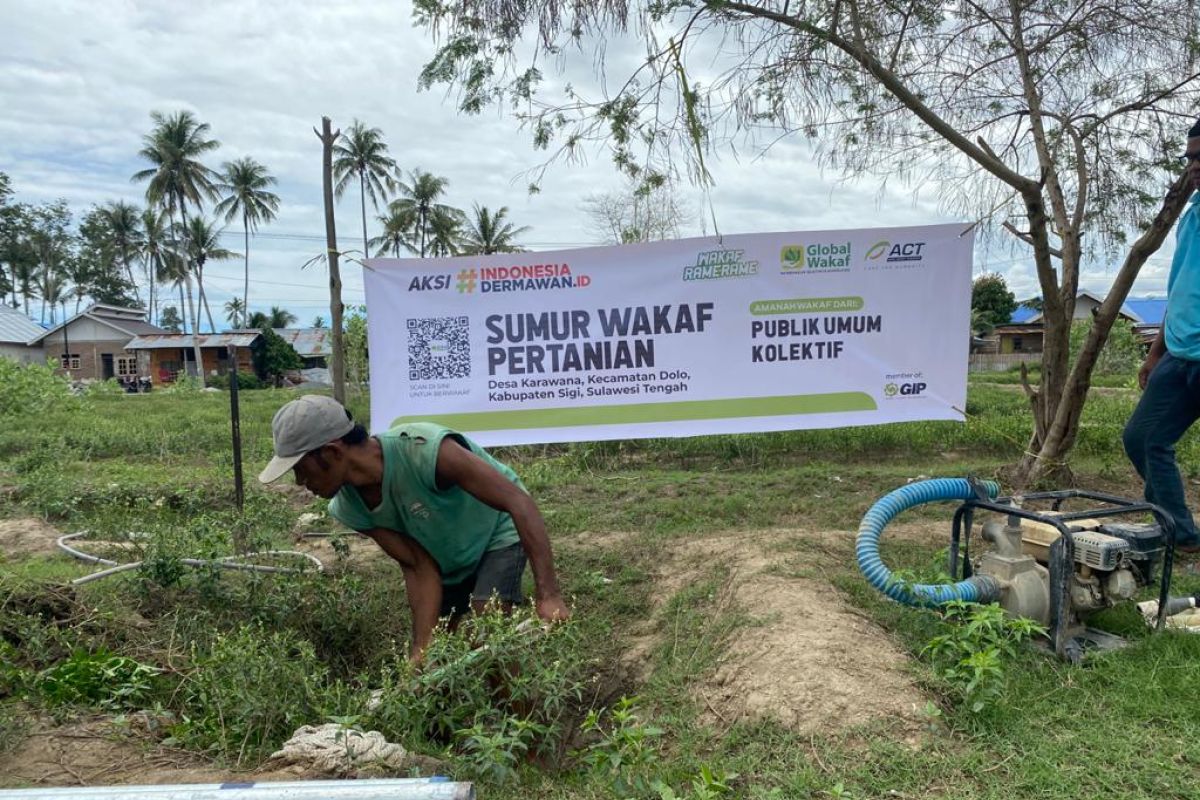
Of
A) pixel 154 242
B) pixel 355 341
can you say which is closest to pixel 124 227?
pixel 154 242

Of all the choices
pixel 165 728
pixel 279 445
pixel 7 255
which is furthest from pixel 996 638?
pixel 7 255

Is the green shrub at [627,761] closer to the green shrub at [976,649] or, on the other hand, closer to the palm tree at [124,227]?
the green shrub at [976,649]

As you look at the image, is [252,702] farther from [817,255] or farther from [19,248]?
[19,248]

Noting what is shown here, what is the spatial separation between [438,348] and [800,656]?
352 cm

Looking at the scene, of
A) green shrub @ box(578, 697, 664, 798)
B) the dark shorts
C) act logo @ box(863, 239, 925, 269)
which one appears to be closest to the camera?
green shrub @ box(578, 697, 664, 798)

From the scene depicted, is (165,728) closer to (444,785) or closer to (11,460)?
(444,785)

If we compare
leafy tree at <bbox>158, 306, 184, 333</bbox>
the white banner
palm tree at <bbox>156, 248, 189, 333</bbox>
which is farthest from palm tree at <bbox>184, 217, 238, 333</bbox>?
the white banner

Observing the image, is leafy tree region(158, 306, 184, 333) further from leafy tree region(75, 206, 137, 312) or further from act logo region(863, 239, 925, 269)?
act logo region(863, 239, 925, 269)

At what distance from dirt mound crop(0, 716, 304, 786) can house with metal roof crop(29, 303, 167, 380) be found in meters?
50.0

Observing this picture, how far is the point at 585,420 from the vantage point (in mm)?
5445

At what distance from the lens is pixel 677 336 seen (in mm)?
5383

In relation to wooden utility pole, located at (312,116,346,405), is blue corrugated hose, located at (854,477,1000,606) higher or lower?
lower

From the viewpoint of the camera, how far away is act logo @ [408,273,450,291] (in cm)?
541

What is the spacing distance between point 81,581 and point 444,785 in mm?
2973
